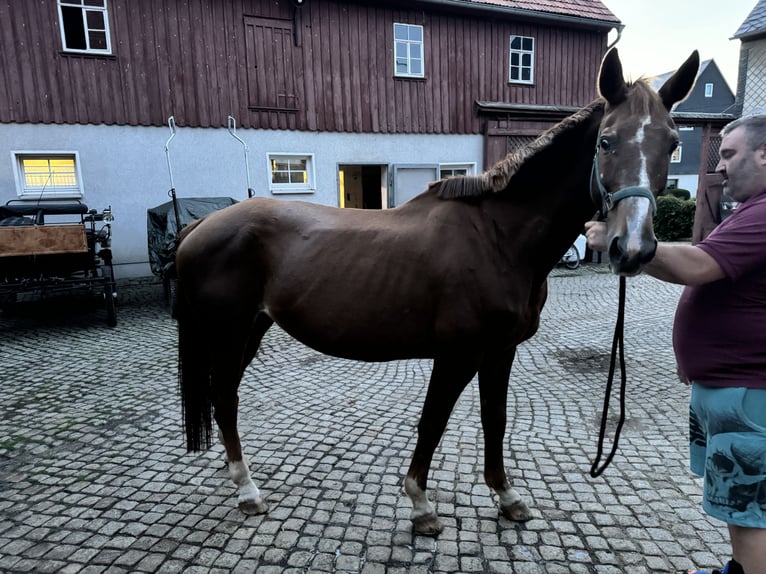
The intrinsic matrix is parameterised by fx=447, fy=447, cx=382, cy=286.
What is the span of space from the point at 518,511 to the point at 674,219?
1845 cm

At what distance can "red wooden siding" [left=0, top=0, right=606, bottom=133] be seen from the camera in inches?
337

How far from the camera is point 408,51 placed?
11195mm

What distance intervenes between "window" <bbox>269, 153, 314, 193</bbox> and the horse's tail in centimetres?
810

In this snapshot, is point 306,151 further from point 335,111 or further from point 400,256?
point 400,256

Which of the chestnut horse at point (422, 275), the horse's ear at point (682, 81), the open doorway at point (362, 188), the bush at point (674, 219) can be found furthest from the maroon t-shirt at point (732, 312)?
the bush at point (674, 219)

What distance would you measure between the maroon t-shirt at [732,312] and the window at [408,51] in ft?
35.8

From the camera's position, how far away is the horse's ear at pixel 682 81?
5.54 feet

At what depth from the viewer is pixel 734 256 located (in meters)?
1.34

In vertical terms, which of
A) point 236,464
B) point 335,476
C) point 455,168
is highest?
point 455,168

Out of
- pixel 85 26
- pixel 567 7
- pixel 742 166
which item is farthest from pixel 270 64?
pixel 742 166

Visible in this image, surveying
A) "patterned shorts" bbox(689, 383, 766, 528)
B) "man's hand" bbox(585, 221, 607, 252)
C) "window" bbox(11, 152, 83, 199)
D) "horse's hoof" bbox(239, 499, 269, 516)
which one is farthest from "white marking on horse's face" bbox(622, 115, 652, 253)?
"window" bbox(11, 152, 83, 199)

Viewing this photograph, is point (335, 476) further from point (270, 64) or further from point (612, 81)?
point (270, 64)

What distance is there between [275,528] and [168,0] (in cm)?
1042

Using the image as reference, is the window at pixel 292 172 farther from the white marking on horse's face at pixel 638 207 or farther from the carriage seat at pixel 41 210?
the white marking on horse's face at pixel 638 207
